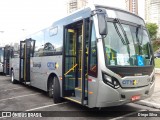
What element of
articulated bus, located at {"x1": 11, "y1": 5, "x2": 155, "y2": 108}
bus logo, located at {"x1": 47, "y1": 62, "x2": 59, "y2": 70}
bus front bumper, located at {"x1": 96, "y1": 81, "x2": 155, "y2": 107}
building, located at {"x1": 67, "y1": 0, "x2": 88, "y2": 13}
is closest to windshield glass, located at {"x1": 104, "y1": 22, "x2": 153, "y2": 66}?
articulated bus, located at {"x1": 11, "y1": 5, "x2": 155, "y2": 108}

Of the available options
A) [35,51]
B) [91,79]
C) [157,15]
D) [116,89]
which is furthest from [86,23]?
[157,15]

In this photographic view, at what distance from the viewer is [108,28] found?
20.8 ft

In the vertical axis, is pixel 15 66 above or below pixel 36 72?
above

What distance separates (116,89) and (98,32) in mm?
1588

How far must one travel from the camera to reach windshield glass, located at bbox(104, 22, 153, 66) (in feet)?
20.4

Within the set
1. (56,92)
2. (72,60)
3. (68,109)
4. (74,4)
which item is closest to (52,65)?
(56,92)

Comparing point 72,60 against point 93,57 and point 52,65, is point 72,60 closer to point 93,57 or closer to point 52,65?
point 52,65

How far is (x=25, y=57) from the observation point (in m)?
12.9

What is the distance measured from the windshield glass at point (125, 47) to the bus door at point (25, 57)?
6315mm

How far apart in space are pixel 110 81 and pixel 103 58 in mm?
626

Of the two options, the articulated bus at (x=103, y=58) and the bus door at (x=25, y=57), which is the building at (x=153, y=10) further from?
the articulated bus at (x=103, y=58)

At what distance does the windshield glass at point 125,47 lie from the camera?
20.4ft

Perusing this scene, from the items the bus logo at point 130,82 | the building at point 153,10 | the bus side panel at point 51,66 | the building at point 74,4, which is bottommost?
the bus logo at point 130,82

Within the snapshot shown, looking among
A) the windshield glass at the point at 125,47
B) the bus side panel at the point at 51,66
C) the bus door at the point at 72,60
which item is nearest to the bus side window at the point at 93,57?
the windshield glass at the point at 125,47
